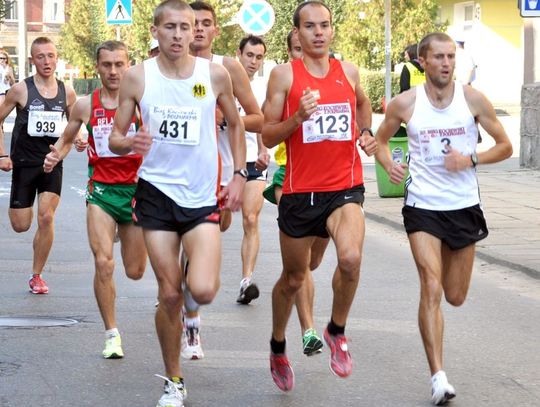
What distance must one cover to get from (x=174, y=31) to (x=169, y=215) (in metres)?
0.93

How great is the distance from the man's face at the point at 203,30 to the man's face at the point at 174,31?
232 centimetres

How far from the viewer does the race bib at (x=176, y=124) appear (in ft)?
22.6

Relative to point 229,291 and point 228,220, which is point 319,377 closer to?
point 228,220

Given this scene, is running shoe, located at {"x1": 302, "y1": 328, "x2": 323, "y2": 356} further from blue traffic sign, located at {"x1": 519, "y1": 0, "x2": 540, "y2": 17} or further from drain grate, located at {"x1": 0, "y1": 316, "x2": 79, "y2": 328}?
blue traffic sign, located at {"x1": 519, "y1": 0, "x2": 540, "y2": 17}

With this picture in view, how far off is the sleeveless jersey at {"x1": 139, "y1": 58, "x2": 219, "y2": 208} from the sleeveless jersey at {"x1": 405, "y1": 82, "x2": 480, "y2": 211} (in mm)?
1161

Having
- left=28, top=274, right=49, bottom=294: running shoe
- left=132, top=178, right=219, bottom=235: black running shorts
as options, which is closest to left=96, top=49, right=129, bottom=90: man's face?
left=132, top=178, right=219, bottom=235: black running shorts

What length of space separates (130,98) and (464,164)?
5.82 ft

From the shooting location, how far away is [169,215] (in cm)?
689

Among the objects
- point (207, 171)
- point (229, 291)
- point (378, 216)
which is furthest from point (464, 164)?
point (378, 216)

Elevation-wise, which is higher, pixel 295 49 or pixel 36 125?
pixel 295 49

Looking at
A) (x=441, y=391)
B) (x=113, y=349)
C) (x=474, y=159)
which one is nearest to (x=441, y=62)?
(x=474, y=159)

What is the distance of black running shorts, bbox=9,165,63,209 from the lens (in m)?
11.1

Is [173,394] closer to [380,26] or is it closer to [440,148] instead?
[440,148]

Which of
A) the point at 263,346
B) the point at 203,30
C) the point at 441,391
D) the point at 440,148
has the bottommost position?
the point at 263,346
